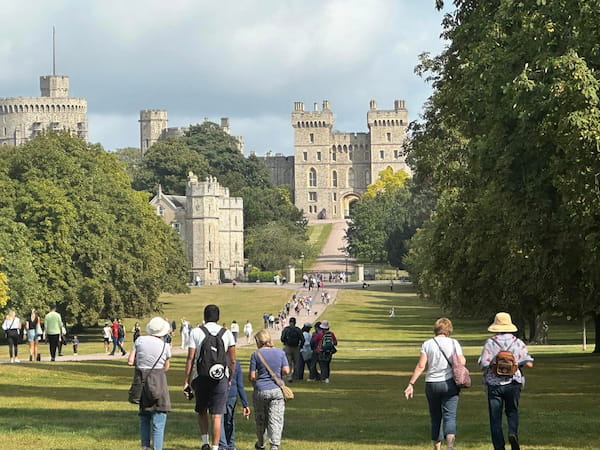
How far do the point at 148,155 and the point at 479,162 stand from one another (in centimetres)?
11397

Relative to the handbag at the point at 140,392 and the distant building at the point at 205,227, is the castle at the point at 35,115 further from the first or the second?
the handbag at the point at 140,392

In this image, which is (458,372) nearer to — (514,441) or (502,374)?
(502,374)

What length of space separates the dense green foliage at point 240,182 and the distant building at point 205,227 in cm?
318

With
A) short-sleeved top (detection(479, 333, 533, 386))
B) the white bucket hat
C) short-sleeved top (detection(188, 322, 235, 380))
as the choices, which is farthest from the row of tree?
the white bucket hat

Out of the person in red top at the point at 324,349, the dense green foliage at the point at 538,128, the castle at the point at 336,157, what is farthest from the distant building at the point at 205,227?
the person in red top at the point at 324,349

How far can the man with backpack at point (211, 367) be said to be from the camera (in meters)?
13.6

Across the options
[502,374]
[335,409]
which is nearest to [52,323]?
[335,409]

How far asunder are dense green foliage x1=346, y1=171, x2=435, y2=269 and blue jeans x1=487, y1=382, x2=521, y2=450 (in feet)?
299

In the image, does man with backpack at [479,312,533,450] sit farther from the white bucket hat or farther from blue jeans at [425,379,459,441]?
the white bucket hat

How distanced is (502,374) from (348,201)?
171m

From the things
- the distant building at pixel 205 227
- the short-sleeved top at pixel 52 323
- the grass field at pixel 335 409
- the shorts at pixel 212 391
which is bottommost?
the grass field at pixel 335 409

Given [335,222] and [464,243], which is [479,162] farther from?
[335,222]

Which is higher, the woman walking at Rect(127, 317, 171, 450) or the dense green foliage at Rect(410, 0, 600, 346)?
the dense green foliage at Rect(410, 0, 600, 346)

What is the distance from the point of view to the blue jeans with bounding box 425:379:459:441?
13398mm
